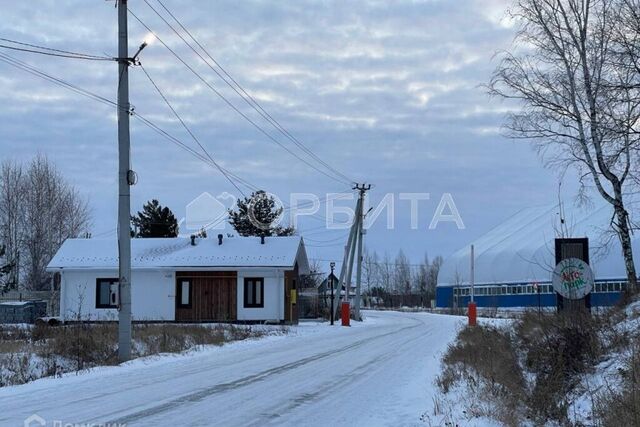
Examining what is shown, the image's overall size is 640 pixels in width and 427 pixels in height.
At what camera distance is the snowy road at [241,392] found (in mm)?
10117

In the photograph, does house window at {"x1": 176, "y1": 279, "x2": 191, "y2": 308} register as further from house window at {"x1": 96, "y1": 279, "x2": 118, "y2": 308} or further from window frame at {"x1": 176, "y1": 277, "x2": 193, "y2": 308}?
house window at {"x1": 96, "y1": 279, "x2": 118, "y2": 308}

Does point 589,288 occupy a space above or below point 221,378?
above

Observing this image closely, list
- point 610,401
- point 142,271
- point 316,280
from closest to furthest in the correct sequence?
point 610,401, point 142,271, point 316,280

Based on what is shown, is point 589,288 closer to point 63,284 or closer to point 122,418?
point 122,418

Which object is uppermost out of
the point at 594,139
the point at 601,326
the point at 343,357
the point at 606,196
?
the point at 594,139

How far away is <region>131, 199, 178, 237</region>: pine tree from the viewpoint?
65.5 metres

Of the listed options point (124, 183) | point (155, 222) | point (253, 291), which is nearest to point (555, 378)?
point (124, 183)

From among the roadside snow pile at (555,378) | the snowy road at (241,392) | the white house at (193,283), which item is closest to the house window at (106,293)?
the white house at (193,283)

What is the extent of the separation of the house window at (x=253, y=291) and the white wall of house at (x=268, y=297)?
7.2 inches

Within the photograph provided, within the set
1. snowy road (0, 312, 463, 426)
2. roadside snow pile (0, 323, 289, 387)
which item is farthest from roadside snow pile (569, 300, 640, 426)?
roadside snow pile (0, 323, 289, 387)

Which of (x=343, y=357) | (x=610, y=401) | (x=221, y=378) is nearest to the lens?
(x=610, y=401)

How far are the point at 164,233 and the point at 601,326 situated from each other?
55.7 m

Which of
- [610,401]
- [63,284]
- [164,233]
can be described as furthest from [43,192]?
[610,401]

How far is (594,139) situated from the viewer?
67.6 ft
